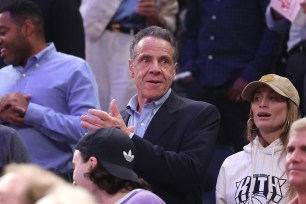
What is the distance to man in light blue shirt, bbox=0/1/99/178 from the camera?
7.52m

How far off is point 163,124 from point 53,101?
127 cm

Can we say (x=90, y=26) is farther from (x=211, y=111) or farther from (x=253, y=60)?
(x=211, y=111)

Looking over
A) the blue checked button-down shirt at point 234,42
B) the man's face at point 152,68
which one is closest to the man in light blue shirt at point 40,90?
the man's face at point 152,68

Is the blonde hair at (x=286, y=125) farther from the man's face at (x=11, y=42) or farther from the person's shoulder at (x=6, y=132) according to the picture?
the man's face at (x=11, y=42)

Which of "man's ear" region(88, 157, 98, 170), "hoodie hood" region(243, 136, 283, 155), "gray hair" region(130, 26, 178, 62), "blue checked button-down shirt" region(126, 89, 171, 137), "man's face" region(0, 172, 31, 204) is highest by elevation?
"man's face" region(0, 172, 31, 204)

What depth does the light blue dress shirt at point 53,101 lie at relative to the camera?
7.51 m

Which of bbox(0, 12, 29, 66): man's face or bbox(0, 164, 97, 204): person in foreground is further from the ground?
bbox(0, 164, 97, 204): person in foreground

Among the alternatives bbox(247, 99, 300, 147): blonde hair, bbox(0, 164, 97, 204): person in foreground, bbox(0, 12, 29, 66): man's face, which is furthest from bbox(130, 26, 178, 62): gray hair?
bbox(0, 164, 97, 204): person in foreground

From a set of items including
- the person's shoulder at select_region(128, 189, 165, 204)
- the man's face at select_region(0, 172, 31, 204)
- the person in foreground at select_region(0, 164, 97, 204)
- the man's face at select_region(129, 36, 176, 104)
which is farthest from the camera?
the man's face at select_region(129, 36, 176, 104)

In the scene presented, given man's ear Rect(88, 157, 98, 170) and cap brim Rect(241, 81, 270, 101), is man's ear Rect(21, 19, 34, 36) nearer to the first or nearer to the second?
cap brim Rect(241, 81, 270, 101)

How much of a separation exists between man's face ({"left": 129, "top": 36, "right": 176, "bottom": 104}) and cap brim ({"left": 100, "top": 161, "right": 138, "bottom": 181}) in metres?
1.07

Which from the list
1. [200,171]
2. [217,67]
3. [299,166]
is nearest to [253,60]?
[217,67]

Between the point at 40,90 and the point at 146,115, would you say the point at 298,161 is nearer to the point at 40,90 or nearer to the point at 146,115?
the point at 146,115

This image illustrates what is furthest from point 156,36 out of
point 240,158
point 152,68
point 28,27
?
Result: point 28,27
